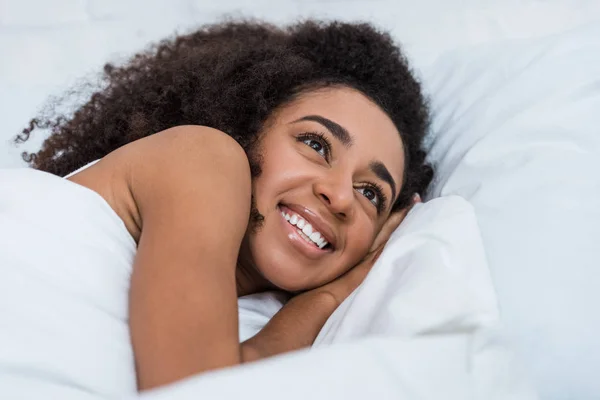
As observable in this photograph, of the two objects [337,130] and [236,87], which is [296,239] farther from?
[236,87]

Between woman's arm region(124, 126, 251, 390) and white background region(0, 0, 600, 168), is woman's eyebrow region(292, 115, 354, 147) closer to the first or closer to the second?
woman's arm region(124, 126, 251, 390)

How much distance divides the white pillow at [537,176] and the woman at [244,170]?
0.12 m

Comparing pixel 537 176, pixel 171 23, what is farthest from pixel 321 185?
pixel 171 23

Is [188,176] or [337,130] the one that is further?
[337,130]

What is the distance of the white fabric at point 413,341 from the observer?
56 centimetres

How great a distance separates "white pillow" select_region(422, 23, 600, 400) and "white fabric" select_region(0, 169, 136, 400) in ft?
1.60

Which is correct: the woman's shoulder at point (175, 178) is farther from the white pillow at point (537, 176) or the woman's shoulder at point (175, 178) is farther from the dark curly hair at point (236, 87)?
the white pillow at point (537, 176)

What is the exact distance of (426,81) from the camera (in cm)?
141

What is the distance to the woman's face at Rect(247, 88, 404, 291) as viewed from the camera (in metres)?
0.96

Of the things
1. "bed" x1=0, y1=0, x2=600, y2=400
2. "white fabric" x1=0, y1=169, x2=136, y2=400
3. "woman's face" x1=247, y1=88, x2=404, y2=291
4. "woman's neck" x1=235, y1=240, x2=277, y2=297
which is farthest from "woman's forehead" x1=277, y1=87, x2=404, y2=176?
"white fabric" x1=0, y1=169, x2=136, y2=400

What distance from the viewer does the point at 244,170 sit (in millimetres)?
859

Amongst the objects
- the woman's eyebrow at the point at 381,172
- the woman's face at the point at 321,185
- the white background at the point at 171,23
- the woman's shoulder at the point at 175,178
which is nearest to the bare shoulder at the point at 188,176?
the woman's shoulder at the point at 175,178

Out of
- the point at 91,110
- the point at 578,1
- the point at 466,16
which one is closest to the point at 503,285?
the point at 91,110

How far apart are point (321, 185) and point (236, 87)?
26 centimetres
